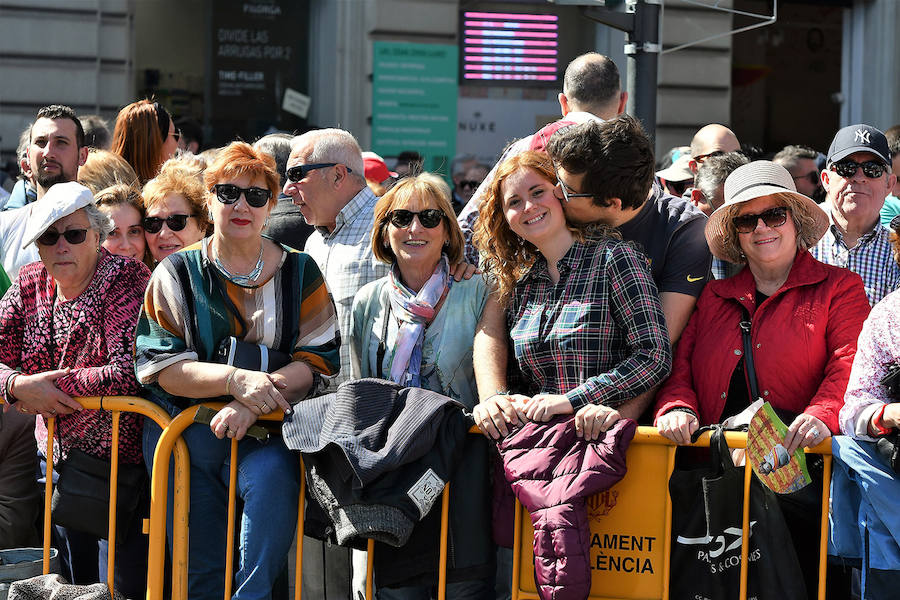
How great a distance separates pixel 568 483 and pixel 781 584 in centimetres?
77

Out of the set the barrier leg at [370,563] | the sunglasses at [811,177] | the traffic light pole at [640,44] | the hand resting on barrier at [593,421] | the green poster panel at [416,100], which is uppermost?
the green poster panel at [416,100]

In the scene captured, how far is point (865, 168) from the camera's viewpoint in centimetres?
508

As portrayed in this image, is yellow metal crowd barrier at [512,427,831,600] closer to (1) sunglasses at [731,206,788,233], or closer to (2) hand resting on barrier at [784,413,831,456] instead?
(2) hand resting on barrier at [784,413,831,456]

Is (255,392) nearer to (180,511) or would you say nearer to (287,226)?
(180,511)

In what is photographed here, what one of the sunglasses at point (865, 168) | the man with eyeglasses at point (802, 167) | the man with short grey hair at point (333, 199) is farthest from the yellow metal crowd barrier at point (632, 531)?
the man with eyeglasses at point (802, 167)

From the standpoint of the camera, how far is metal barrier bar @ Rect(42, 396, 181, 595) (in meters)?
4.27

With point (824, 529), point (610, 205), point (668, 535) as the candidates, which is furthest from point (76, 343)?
point (824, 529)

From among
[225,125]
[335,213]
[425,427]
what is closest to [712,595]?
[425,427]

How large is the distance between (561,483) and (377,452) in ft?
2.09

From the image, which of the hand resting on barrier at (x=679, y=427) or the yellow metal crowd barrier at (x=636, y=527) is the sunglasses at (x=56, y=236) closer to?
the yellow metal crowd barrier at (x=636, y=527)

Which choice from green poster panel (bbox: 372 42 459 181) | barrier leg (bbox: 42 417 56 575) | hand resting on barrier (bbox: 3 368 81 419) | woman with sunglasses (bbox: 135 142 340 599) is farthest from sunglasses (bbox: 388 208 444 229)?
green poster panel (bbox: 372 42 459 181)

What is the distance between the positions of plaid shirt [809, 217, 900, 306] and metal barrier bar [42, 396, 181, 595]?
2.90 metres

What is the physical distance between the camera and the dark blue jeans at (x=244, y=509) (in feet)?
13.3

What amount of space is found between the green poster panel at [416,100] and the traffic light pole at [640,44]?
556 centimetres
